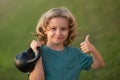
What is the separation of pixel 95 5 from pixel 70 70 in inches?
76.3

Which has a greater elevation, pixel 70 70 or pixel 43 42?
pixel 43 42

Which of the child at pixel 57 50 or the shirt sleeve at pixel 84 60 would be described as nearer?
the child at pixel 57 50

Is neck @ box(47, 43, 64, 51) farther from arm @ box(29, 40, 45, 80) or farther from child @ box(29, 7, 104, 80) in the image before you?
arm @ box(29, 40, 45, 80)

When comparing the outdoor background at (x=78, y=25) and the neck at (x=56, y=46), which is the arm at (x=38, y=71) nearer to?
the neck at (x=56, y=46)

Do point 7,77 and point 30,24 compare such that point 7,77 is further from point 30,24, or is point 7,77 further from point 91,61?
point 91,61

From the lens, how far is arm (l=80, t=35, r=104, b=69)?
2016 mm

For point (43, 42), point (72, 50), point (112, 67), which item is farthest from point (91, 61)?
point (112, 67)

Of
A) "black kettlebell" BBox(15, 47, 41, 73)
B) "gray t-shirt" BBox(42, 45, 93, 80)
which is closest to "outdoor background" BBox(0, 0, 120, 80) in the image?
"gray t-shirt" BBox(42, 45, 93, 80)

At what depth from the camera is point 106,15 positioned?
3.81 meters

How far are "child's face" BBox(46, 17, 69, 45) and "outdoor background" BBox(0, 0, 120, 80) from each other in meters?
1.68

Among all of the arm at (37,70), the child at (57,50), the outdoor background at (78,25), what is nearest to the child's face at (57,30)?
the child at (57,50)

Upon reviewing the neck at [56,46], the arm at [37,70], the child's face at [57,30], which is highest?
the child's face at [57,30]

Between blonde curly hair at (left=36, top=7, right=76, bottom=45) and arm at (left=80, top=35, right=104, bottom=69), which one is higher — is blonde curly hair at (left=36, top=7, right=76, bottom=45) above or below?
above

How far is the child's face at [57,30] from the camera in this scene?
76.5 inches
